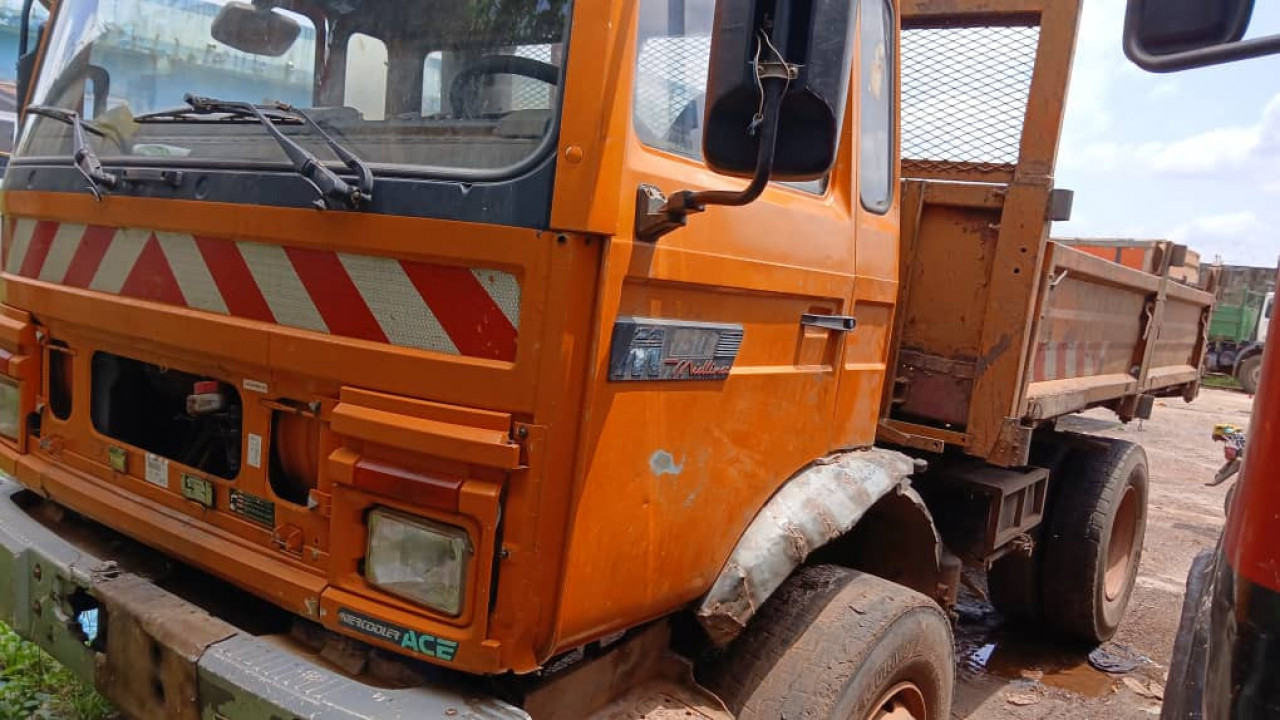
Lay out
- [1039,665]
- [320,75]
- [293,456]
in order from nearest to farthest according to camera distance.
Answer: [293,456] < [320,75] < [1039,665]

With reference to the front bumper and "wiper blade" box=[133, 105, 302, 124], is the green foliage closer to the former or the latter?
the front bumper

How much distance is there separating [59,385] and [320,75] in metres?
1.25

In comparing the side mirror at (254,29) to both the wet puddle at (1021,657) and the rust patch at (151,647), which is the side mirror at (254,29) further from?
the wet puddle at (1021,657)

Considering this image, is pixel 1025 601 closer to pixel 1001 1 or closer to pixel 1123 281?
pixel 1123 281

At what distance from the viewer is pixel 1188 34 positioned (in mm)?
1418

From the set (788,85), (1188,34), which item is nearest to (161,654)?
(788,85)

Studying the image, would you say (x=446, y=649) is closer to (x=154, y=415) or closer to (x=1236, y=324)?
(x=154, y=415)

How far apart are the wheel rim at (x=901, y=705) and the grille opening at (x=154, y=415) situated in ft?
6.01

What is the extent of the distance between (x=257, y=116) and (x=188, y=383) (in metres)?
0.84

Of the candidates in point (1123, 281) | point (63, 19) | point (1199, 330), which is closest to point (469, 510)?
point (63, 19)

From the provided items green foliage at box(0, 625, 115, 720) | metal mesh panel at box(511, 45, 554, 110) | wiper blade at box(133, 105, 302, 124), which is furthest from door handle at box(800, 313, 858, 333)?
green foliage at box(0, 625, 115, 720)

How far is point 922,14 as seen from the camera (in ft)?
11.8

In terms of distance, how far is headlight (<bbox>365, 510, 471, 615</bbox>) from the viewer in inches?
69.2

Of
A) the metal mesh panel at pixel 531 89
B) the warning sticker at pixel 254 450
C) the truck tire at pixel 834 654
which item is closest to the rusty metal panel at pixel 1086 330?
the truck tire at pixel 834 654
